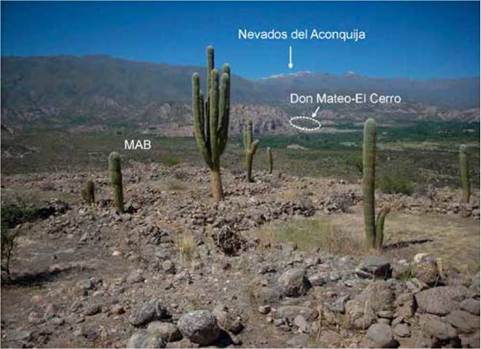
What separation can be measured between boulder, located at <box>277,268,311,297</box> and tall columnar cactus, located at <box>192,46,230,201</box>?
30.5 ft

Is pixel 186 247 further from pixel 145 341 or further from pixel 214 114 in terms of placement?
pixel 214 114

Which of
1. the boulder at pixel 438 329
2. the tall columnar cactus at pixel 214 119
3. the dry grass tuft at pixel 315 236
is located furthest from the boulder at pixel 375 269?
the tall columnar cactus at pixel 214 119

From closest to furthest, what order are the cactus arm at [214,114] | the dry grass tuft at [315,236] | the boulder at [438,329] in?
1. the boulder at [438,329]
2. the dry grass tuft at [315,236]
3. the cactus arm at [214,114]

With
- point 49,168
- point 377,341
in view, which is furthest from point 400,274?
point 49,168

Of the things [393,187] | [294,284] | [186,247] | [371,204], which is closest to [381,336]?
[294,284]

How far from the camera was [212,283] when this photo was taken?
7594 millimetres

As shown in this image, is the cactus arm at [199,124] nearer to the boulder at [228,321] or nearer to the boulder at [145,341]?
the boulder at [228,321]

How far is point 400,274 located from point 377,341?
71.2 inches

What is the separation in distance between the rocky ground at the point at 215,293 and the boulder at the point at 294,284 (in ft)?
0.04

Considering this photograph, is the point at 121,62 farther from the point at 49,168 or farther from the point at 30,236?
the point at 30,236

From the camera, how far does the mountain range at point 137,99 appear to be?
301ft

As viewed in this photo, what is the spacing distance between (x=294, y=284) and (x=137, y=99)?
139960 mm

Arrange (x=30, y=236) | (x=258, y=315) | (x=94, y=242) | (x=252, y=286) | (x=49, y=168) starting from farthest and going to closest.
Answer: (x=49, y=168), (x=30, y=236), (x=94, y=242), (x=252, y=286), (x=258, y=315)

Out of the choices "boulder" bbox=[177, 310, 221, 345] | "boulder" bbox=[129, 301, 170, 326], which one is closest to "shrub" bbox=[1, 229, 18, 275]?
"boulder" bbox=[129, 301, 170, 326]
